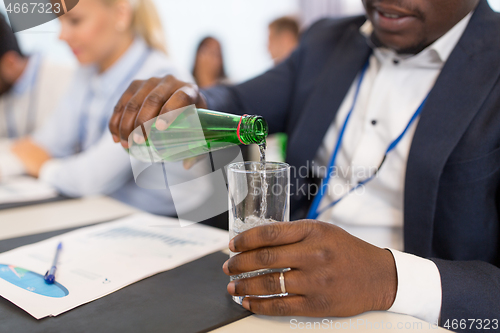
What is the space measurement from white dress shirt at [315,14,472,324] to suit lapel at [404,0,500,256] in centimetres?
6

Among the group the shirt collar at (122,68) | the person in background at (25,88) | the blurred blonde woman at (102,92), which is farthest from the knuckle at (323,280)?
the person in background at (25,88)

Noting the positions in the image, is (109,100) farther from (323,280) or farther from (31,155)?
(323,280)

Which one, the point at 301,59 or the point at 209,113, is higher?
the point at 301,59

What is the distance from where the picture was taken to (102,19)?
151cm

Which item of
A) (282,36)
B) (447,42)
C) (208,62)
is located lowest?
(447,42)

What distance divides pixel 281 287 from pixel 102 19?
4.52 feet

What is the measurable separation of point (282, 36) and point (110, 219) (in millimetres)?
3254

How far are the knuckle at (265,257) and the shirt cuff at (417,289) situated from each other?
19cm

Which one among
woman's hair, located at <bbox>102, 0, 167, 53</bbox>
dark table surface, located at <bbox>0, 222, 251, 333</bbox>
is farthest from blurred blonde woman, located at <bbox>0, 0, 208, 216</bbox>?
dark table surface, located at <bbox>0, 222, 251, 333</bbox>

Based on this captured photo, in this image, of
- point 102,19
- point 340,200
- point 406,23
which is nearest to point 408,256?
point 340,200

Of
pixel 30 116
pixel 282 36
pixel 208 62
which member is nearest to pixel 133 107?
pixel 30 116

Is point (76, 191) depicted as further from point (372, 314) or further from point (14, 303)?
point (372, 314)

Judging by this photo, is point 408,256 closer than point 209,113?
Yes

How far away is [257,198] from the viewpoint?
524 mm
